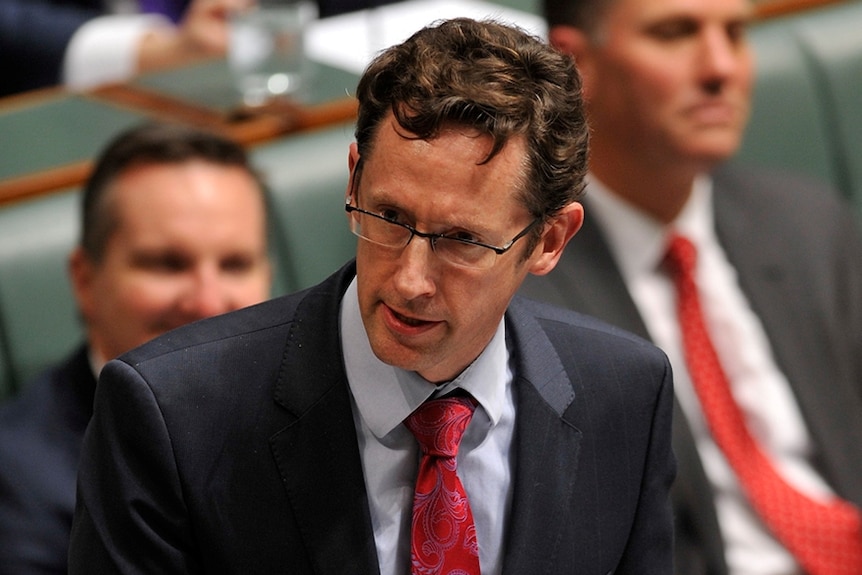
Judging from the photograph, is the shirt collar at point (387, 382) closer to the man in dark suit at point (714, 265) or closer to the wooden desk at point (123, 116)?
the man in dark suit at point (714, 265)

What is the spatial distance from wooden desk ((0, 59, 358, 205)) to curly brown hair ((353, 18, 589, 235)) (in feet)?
3.42

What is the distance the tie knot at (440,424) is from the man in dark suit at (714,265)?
71cm

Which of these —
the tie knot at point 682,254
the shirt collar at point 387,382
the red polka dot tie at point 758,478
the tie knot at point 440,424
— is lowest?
the red polka dot tie at point 758,478

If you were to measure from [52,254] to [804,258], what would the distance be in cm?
106

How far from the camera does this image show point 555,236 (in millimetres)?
1160

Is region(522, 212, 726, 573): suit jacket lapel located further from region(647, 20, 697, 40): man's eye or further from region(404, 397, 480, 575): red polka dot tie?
region(404, 397, 480, 575): red polka dot tie

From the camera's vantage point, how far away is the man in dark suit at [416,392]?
1.05 m

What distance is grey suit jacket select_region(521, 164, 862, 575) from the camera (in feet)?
→ 5.88

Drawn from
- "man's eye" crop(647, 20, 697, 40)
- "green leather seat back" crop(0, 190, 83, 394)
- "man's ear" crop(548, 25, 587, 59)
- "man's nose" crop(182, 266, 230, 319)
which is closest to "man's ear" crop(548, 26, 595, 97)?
"man's ear" crop(548, 25, 587, 59)

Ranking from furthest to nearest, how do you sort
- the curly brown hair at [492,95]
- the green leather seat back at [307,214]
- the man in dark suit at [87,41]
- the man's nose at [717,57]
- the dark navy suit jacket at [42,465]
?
the man in dark suit at [87,41]
the green leather seat back at [307,214]
the man's nose at [717,57]
the dark navy suit jacket at [42,465]
the curly brown hair at [492,95]

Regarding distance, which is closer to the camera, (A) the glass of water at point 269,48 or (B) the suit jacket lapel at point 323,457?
(B) the suit jacket lapel at point 323,457

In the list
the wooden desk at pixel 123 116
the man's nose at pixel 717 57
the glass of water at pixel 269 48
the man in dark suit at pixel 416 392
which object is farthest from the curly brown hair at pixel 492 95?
the glass of water at pixel 269 48

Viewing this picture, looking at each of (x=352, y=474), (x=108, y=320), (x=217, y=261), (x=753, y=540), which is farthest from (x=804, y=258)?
(x=352, y=474)

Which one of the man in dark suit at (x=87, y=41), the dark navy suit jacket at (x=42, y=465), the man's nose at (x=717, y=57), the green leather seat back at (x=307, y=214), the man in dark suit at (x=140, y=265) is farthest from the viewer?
the man in dark suit at (x=87, y=41)
